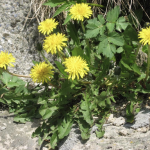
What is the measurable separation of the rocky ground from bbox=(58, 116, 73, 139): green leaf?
7cm

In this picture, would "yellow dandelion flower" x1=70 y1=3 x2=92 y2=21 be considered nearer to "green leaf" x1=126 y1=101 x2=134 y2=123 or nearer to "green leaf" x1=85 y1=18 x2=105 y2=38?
"green leaf" x1=85 y1=18 x2=105 y2=38

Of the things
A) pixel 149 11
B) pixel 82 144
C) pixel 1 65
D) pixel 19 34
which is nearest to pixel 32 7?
pixel 19 34

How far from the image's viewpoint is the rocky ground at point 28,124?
1.83 meters

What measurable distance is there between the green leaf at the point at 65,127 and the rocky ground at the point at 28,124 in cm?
7

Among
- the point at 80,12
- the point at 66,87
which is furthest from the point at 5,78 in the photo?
the point at 80,12

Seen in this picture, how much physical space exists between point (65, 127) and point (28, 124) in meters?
0.56

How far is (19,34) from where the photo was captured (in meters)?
2.73

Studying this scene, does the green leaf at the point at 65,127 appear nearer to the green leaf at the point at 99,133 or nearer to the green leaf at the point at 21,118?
the green leaf at the point at 99,133

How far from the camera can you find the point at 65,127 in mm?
2045

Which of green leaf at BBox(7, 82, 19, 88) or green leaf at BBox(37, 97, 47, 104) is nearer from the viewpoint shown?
green leaf at BBox(37, 97, 47, 104)

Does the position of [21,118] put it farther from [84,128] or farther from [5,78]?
[84,128]

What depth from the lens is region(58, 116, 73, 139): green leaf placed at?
2.00 meters

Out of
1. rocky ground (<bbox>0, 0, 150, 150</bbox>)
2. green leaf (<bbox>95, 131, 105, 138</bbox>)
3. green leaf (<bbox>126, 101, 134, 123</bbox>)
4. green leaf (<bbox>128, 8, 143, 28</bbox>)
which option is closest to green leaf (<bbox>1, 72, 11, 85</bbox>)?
rocky ground (<bbox>0, 0, 150, 150</bbox>)

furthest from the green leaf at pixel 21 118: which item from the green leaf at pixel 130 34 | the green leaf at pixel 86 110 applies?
the green leaf at pixel 130 34
